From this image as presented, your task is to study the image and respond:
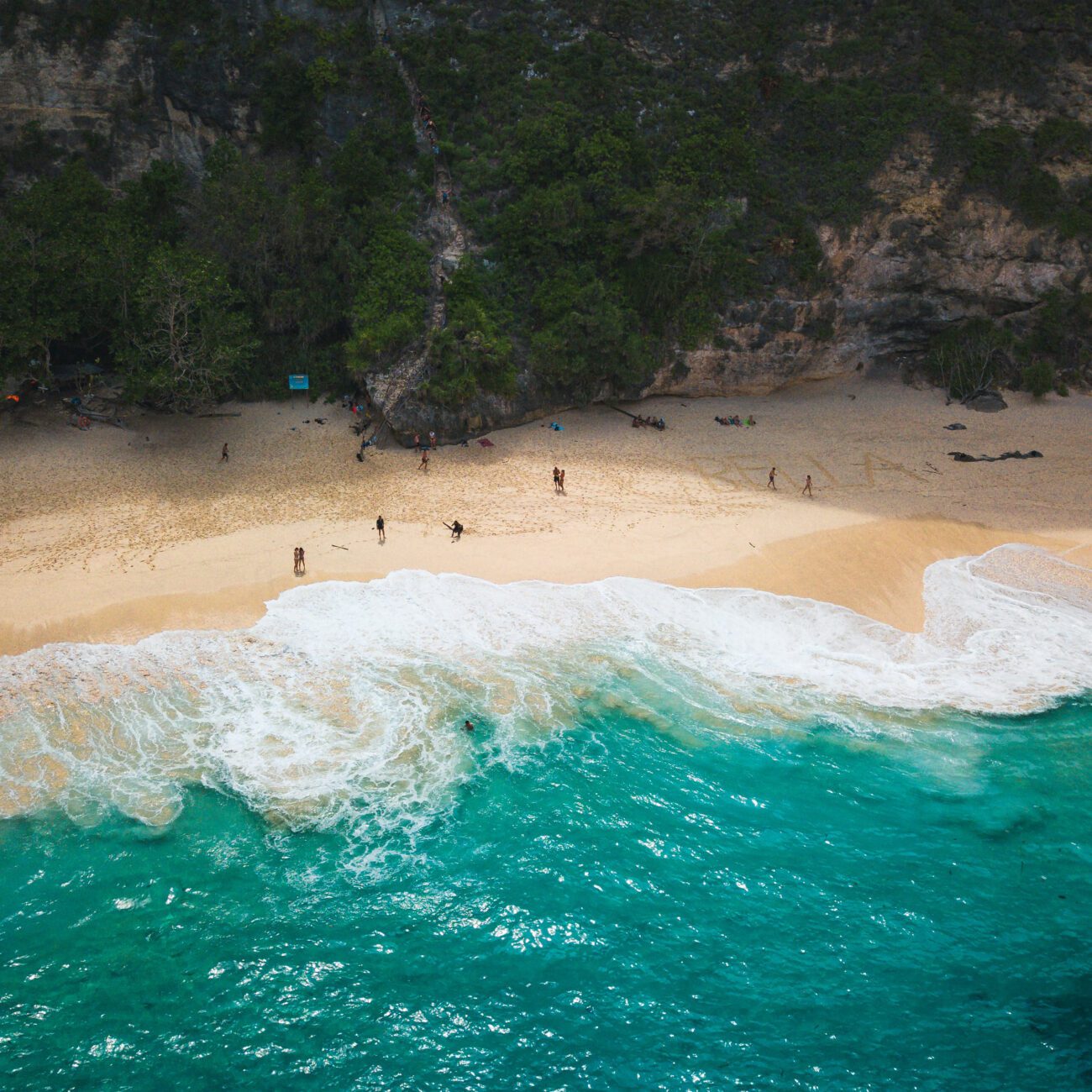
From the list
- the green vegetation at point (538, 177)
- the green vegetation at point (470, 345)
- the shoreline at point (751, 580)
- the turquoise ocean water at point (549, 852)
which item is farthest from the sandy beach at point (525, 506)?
the green vegetation at point (538, 177)

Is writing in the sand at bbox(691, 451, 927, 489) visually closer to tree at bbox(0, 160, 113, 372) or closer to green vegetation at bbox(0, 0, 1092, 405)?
green vegetation at bbox(0, 0, 1092, 405)

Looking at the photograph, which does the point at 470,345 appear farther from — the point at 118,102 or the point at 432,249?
the point at 118,102

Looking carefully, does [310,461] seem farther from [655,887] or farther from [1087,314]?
[1087,314]

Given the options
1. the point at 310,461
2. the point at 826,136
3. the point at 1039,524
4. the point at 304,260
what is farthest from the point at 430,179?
the point at 1039,524

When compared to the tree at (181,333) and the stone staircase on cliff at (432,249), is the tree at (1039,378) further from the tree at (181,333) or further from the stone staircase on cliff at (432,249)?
the tree at (181,333)

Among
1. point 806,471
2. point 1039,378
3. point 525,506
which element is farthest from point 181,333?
point 1039,378
